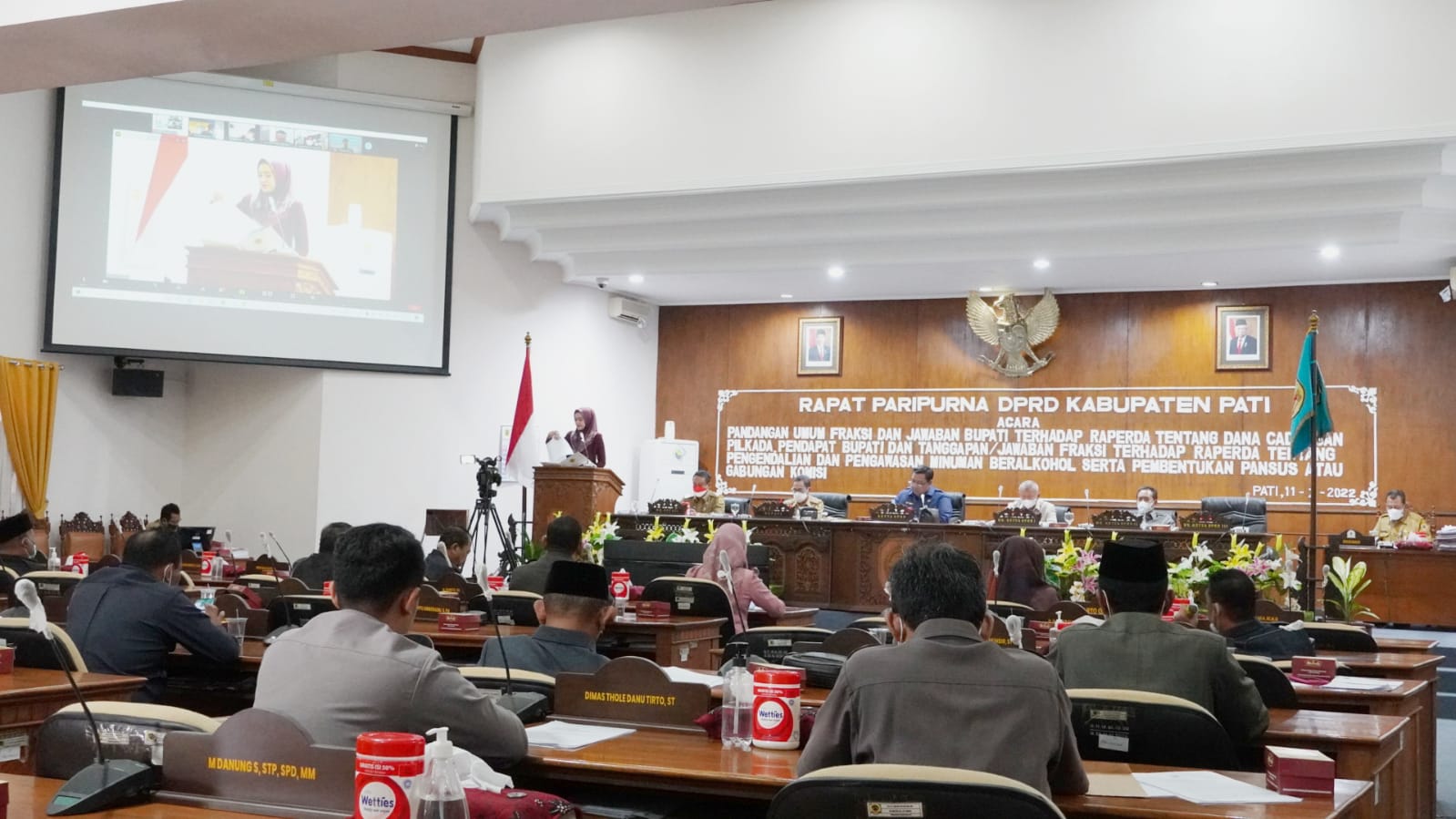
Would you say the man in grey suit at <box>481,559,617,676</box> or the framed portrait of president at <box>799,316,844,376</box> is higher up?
the framed portrait of president at <box>799,316,844,376</box>

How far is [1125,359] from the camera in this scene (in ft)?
44.9

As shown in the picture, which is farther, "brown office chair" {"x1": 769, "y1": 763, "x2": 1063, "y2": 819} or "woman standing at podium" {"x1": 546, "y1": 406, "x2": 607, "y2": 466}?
"woman standing at podium" {"x1": 546, "y1": 406, "x2": 607, "y2": 466}

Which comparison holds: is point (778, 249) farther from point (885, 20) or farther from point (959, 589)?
point (959, 589)

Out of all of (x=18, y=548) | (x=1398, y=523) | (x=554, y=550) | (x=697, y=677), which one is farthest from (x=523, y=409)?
(x=697, y=677)

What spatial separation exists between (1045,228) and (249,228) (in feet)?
23.2

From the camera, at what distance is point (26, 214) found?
36.1ft

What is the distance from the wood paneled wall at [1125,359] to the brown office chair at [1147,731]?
36.0 ft

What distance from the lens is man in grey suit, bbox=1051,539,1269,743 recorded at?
323 centimetres

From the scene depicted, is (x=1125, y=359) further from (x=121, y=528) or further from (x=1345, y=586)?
(x=121, y=528)

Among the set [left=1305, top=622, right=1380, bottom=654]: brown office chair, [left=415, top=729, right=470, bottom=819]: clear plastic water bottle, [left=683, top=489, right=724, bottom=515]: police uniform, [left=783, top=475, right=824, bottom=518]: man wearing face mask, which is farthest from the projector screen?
[left=415, top=729, right=470, bottom=819]: clear plastic water bottle

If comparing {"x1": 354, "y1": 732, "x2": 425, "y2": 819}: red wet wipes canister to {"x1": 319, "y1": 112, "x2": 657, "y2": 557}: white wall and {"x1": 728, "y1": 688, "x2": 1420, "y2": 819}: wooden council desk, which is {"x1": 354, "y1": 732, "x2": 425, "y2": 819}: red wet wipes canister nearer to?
{"x1": 728, "y1": 688, "x2": 1420, "y2": 819}: wooden council desk

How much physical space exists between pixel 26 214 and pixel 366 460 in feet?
11.7

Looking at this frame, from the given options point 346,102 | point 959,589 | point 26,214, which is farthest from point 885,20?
point 959,589

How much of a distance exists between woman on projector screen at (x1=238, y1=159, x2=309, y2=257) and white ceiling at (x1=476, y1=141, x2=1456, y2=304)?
166 centimetres
